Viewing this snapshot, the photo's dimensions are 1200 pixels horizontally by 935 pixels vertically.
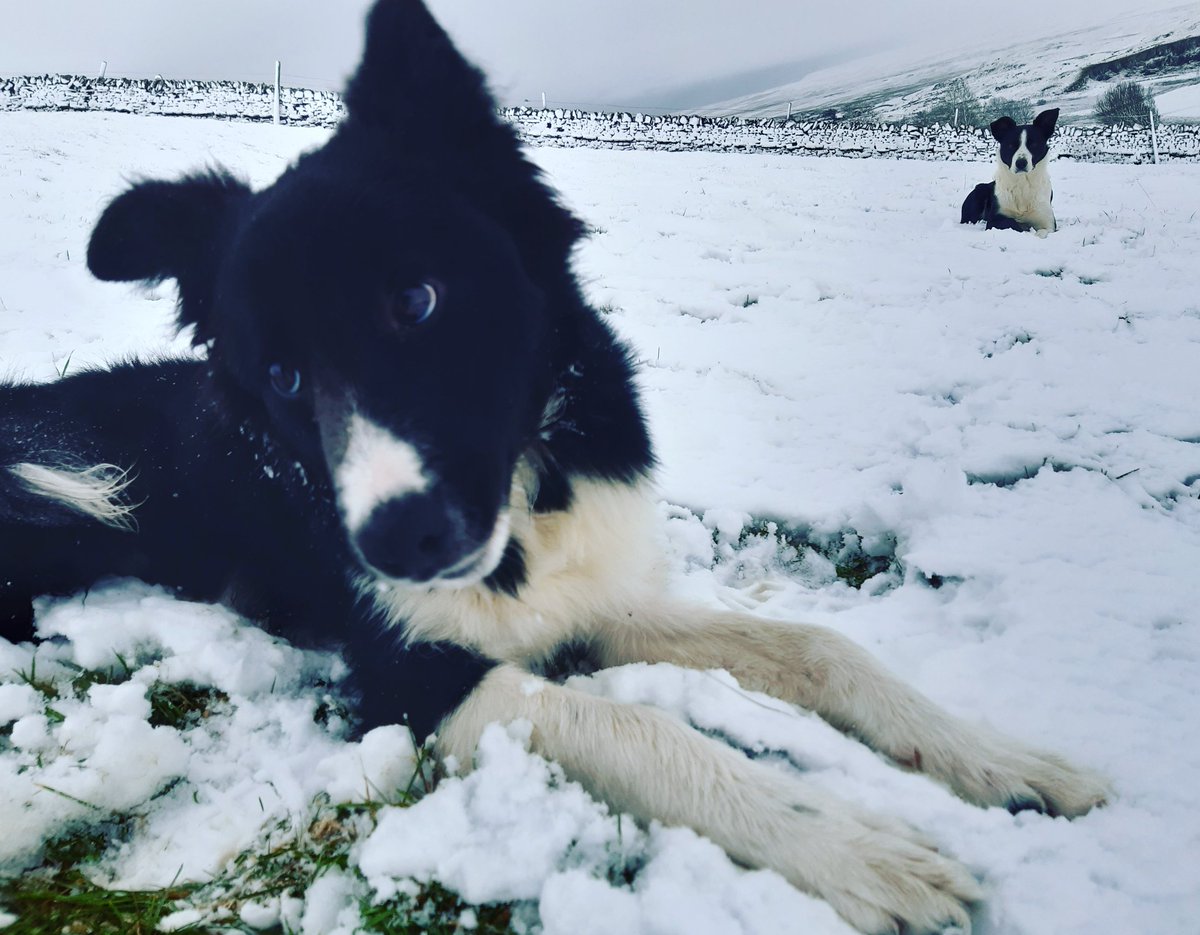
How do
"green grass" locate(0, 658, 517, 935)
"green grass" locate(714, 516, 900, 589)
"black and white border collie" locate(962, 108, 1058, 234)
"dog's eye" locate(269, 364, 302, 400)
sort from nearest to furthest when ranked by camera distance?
"green grass" locate(0, 658, 517, 935) → "dog's eye" locate(269, 364, 302, 400) → "green grass" locate(714, 516, 900, 589) → "black and white border collie" locate(962, 108, 1058, 234)

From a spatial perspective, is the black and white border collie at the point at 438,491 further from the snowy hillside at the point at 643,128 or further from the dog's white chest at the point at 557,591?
the snowy hillside at the point at 643,128

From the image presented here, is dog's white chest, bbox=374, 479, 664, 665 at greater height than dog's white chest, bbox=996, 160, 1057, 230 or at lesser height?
lesser

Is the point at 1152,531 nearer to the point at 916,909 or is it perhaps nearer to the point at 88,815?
the point at 916,909

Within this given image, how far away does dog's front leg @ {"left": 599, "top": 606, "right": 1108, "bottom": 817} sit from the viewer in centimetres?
189

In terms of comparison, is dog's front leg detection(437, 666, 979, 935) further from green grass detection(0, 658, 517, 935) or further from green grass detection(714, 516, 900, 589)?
green grass detection(714, 516, 900, 589)

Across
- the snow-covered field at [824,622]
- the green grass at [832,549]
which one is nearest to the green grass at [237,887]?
the snow-covered field at [824,622]

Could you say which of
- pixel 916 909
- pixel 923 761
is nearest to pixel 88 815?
pixel 916 909

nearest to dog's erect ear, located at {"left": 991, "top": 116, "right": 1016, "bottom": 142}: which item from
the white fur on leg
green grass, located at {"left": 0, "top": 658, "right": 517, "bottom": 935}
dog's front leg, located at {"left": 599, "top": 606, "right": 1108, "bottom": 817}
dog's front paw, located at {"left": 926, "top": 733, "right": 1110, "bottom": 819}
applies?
dog's front leg, located at {"left": 599, "top": 606, "right": 1108, "bottom": 817}

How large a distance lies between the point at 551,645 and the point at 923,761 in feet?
3.78

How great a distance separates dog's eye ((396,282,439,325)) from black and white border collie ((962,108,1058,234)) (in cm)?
1034

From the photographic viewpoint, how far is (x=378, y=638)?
236cm

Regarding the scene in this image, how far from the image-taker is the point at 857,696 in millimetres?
2156

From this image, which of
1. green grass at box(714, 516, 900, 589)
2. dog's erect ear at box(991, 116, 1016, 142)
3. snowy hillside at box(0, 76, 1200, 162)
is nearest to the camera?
green grass at box(714, 516, 900, 589)

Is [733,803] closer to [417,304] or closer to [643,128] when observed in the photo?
[417,304]
